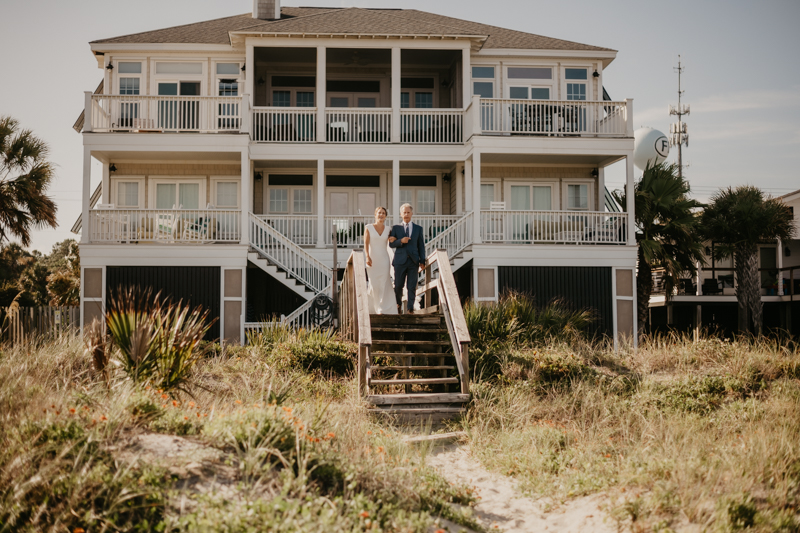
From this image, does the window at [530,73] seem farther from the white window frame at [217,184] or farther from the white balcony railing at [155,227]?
the white balcony railing at [155,227]

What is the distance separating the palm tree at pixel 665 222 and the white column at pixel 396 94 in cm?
656

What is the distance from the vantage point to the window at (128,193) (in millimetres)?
20094

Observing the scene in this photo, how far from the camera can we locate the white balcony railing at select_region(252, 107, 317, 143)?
1905 centimetres

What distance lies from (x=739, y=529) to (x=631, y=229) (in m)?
14.0

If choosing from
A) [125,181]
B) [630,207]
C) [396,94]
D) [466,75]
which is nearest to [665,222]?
[630,207]

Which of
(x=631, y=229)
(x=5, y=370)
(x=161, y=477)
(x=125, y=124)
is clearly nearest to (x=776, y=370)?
(x=631, y=229)

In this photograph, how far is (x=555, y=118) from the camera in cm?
1883

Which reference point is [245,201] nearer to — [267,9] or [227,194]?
[227,194]

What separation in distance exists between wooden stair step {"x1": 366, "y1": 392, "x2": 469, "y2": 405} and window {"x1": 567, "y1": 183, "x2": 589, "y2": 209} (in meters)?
13.2

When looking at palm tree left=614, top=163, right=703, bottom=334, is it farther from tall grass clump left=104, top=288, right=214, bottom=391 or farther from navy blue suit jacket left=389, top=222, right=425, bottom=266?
tall grass clump left=104, top=288, right=214, bottom=391

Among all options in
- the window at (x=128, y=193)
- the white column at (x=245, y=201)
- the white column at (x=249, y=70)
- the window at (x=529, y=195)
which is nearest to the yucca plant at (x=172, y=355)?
the white column at (x=245, y=201)

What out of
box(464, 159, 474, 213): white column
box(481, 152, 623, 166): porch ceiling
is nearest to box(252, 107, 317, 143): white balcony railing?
box(464, 159, 474, 213): white column

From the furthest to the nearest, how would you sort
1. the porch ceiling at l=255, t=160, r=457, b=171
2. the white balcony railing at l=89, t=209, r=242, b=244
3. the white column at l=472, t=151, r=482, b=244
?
1. the porch ceiling at l=255, t=160, r=457, b=171
2. the white column at l=472, t=151, r=482, b=244
3. the white balcony railing at l=89, t=209, r=242, b=244

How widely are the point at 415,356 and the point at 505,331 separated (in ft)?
8.66
